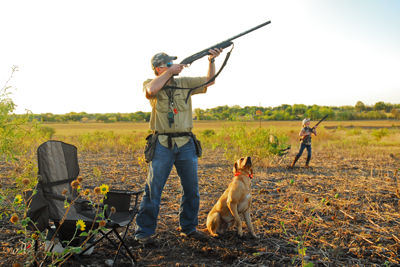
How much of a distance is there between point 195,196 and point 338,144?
1510cm

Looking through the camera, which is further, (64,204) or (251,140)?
(251,140)

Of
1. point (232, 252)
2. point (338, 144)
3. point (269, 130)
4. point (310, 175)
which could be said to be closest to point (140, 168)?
point (269, 130)

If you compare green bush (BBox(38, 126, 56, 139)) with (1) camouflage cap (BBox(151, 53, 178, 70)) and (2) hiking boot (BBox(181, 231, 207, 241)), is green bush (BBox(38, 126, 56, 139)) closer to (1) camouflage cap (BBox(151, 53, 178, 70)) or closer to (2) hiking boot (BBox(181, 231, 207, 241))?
(1) camouflage cap (BBox(151, 53, 178, 70))

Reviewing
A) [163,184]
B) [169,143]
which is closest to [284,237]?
[163,184]

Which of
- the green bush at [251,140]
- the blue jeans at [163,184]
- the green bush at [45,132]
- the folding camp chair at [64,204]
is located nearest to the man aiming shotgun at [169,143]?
the blue jeans at [163,184]

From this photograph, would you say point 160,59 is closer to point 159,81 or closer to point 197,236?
point 159,81

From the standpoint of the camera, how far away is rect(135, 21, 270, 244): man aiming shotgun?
3.35 m

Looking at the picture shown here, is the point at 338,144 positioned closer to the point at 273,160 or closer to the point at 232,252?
the point at 273,160

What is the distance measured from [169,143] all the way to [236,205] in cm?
128

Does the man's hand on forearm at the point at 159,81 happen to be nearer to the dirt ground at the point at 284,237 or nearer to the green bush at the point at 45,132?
the dirt ground at the point at 284,237

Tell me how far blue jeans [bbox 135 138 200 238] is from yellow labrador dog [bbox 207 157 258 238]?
316mm

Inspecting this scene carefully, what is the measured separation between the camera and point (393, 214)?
14.0ft

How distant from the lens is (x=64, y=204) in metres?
2.84

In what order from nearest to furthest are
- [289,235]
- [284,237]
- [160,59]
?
[160,59], [284,237], [289,235]
